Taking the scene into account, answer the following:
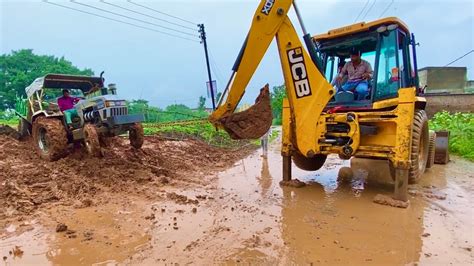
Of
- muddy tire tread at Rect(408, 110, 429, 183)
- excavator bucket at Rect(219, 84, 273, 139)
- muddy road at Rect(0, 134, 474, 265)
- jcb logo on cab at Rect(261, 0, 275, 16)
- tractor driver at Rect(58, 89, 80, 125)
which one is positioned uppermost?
jcb logo on cab at Rect(261, 0, 275, 16)

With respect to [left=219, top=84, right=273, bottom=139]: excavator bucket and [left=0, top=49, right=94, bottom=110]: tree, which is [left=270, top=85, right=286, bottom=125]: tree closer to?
[left=0, top=49, right=94, bottom=110]: tree

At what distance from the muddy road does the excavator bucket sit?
40.6 inches

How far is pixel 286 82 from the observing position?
5422 mm

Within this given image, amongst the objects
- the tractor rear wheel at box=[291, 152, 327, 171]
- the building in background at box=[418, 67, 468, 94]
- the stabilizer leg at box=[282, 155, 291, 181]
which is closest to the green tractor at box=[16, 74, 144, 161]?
the stabilizer leg at box=[282, 155, 291, 181]

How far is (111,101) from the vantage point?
704 centimetres

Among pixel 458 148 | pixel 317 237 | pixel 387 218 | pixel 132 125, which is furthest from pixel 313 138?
pixel 458 148

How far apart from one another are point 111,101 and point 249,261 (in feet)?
16.6

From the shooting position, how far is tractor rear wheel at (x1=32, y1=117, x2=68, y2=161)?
22.9 ft

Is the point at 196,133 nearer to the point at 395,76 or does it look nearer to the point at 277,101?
the point at 395,76

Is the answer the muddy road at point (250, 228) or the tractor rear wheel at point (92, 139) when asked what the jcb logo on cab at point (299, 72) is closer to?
the muddy road at point (250, 228)

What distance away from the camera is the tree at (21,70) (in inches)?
1011

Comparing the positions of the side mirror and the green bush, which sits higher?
the side mirror

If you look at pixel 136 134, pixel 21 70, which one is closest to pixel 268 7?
pixel 136 134

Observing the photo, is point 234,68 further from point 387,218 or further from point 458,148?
point 458,148
